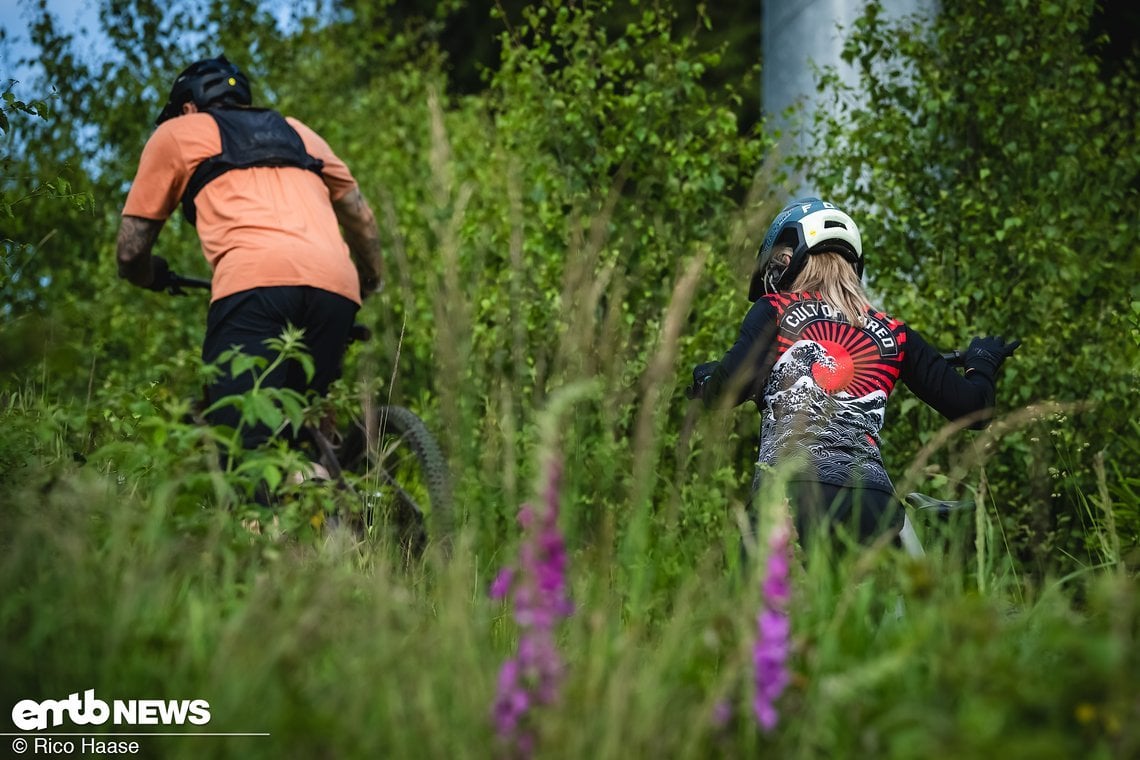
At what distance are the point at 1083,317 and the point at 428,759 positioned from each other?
377 cm

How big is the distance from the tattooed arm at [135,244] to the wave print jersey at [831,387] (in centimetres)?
203

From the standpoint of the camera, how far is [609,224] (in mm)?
5535

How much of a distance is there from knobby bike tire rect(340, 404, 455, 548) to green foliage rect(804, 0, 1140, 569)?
5.69ft

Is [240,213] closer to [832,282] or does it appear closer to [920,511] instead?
[832,282]

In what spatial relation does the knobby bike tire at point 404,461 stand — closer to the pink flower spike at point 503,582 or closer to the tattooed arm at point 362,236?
the tattooed arm at point 362,236

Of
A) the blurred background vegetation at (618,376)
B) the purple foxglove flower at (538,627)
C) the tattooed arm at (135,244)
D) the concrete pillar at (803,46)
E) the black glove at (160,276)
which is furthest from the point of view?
the concrete pillar at (803,46)

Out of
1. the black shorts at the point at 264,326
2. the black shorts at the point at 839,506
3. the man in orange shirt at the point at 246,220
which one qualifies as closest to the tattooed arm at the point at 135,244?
the man in orange shirt at the point at 246,220

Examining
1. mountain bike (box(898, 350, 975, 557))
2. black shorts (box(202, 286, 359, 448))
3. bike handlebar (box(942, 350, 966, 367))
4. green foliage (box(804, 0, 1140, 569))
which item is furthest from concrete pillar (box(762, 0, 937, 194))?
mountain bike (box(898, 350, 975, 557))

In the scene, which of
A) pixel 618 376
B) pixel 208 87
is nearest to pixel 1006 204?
pixel 618 376

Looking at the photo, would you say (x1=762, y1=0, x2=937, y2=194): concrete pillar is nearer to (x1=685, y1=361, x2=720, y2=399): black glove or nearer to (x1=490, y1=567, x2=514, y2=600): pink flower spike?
(x1=685, y1=361, x2=720, y2=399): black glove

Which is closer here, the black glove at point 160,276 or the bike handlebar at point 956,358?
the bike handlebar at point 956,358

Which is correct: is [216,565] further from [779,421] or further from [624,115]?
[624,115]

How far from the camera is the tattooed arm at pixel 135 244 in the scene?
4.43 meters

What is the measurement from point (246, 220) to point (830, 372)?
A: 6.16 ft
